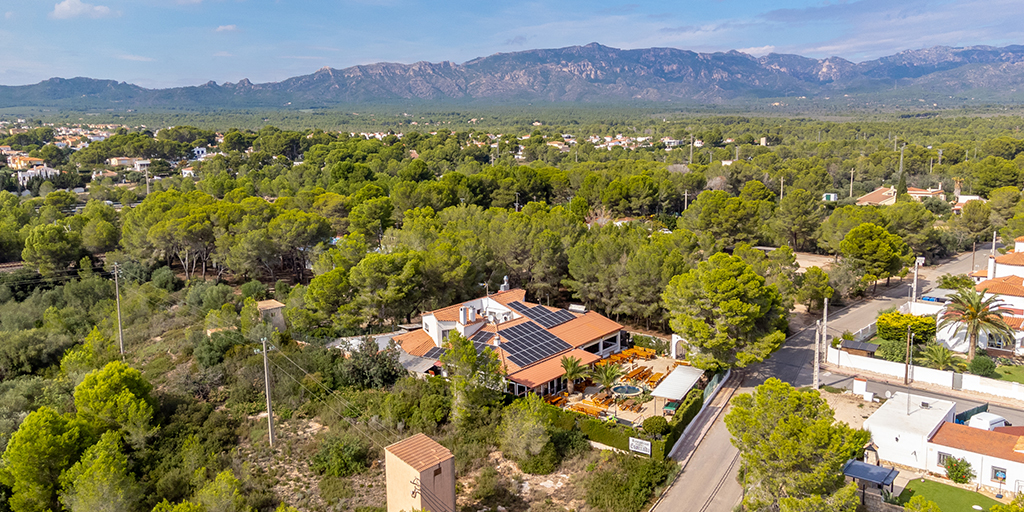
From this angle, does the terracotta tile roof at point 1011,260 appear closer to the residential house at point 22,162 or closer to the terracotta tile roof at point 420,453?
the terracotta tile roof at point 420,453

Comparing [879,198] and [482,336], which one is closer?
[482,336]

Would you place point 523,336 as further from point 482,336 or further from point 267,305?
point 267,305

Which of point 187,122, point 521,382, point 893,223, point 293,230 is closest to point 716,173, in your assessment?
point 893,223

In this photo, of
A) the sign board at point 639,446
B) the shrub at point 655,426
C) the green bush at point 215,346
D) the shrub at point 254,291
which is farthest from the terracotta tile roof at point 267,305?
the shrub at point 655,426

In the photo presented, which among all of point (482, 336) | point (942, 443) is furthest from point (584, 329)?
point (942, 443)

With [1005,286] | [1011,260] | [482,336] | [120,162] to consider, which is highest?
[120,162]

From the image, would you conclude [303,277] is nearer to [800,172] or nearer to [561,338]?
[561,338]
